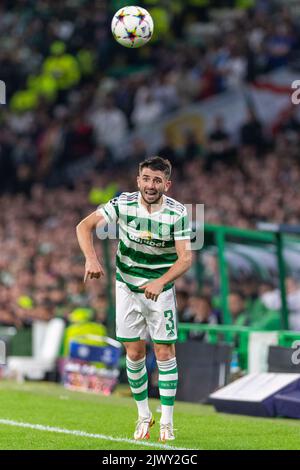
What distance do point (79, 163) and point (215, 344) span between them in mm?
13148

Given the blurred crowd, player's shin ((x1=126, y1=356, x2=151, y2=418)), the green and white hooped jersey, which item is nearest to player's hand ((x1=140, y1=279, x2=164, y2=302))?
the green and white hooped jersey

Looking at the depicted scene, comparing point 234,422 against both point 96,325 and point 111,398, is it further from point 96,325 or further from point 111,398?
point 96,325

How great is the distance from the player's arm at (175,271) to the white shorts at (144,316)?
0.48 feet

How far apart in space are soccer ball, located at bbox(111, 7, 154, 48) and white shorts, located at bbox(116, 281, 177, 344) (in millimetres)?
2909

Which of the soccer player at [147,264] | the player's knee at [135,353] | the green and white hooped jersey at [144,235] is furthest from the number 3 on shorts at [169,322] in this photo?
the player's knee at [135,353]

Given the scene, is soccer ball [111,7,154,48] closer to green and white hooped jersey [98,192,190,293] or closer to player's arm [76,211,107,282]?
green and white hooped jersey [98,192,190,293]

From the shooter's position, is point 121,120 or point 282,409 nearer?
point 282,409

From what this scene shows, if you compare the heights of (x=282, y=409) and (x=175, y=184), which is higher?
(x=175, y=184)

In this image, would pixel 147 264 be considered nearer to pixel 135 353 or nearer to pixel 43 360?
pixel 135 353

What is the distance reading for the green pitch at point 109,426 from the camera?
8094mm

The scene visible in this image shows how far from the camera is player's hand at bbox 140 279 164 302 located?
26.1ft

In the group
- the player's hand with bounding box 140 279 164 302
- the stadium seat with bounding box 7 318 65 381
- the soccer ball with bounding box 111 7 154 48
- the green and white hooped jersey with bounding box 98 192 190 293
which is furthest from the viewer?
the stadium seat with bounding box 7 318 65 381

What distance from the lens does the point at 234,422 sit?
10.1 meters
